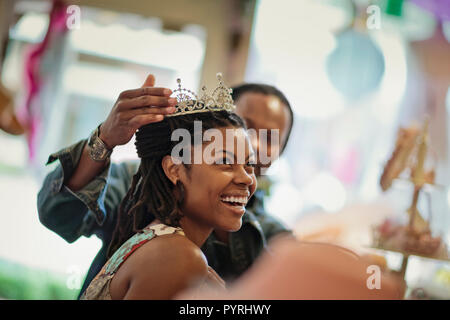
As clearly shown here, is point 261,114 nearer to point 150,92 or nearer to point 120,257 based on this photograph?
point 150,92

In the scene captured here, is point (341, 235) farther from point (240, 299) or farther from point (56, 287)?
point (240, 299)

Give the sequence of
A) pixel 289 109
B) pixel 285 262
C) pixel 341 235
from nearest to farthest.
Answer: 1. pixel 285 262
2. pixel 289 109
3. pixel 341 235

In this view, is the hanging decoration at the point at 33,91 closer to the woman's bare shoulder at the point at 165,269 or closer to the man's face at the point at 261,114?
the man's face at the point at 261,114

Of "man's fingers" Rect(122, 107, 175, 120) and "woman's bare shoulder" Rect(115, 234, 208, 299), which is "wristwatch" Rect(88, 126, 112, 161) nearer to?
"man's fingers" Rect(122, 107, 175, 120)

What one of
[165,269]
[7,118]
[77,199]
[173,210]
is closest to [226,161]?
[173,210]

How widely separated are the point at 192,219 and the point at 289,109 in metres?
0.59

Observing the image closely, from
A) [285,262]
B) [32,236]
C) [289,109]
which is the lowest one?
[32,236]

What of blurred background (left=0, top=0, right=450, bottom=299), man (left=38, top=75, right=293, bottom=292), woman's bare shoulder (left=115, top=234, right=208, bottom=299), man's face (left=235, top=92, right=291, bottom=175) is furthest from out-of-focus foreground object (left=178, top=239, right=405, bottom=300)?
blurred background (left=0, top=0, right=450, bottom=299)

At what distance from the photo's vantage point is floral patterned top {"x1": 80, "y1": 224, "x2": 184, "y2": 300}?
0.90 meters

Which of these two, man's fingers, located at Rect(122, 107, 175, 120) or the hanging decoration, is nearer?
man's fingers, located at Rect(122, 107, 175, 120)

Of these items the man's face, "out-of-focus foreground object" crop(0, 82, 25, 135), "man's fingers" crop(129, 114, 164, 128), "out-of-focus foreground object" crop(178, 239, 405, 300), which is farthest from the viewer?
"out-of-focus foreground object" crop(0, 82, 25, 135)

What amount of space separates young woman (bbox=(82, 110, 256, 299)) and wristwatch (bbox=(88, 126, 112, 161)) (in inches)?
2.8

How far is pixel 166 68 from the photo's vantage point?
2.38m
